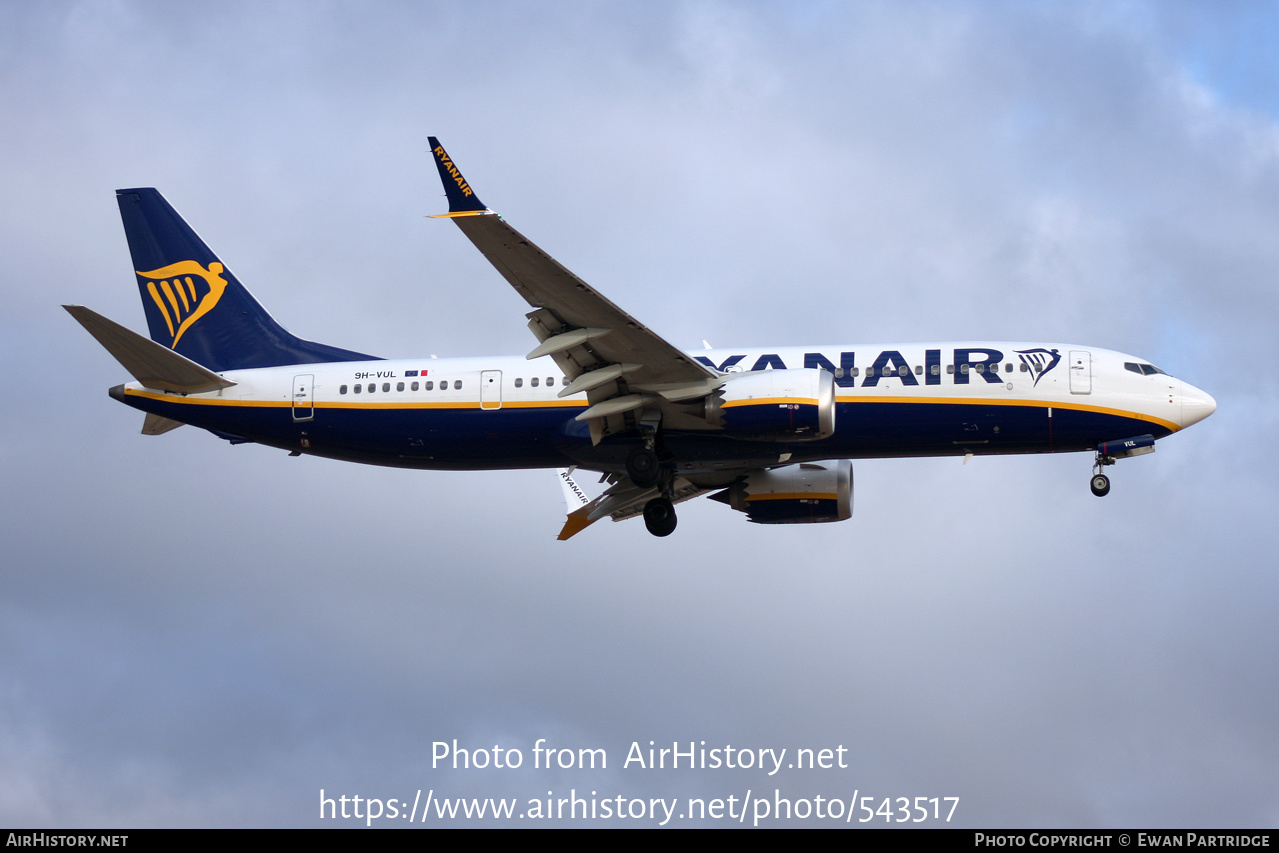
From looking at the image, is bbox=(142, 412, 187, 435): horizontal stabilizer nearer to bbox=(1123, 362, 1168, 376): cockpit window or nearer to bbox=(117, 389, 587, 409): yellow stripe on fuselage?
bbox=(117, 389, 587, 409): yellow stripe on fuselage

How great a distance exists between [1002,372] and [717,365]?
26.8ft

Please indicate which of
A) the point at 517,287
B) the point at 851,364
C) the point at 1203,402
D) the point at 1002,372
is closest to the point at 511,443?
the point at 517,287

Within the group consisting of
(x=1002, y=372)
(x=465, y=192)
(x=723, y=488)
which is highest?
(x=465, y=192)

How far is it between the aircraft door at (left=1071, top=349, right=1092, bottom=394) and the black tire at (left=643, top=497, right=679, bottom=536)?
12.7 metres

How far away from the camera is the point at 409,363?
45.6m

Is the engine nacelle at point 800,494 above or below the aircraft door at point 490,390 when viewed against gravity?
below

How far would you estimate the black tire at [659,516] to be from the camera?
46906 millimetres

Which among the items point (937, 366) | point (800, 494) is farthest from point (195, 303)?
point (937, 366)

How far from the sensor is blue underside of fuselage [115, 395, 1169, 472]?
42188mm

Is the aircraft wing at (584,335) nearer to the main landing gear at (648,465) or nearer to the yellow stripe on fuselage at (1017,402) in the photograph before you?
the main landing gear at (648,465)

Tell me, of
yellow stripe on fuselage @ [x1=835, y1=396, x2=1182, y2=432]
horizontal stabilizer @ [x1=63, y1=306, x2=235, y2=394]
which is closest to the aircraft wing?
yellow stripe on fuselage @ [x1=835, y1=396, x2=1182, y2=432]

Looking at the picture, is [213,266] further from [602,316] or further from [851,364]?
[851,364]

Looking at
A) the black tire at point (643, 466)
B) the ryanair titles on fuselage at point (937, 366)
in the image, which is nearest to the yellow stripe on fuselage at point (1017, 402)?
the ryanair titles on fuselage at point (937, 366)

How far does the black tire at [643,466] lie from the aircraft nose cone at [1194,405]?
592 inches
